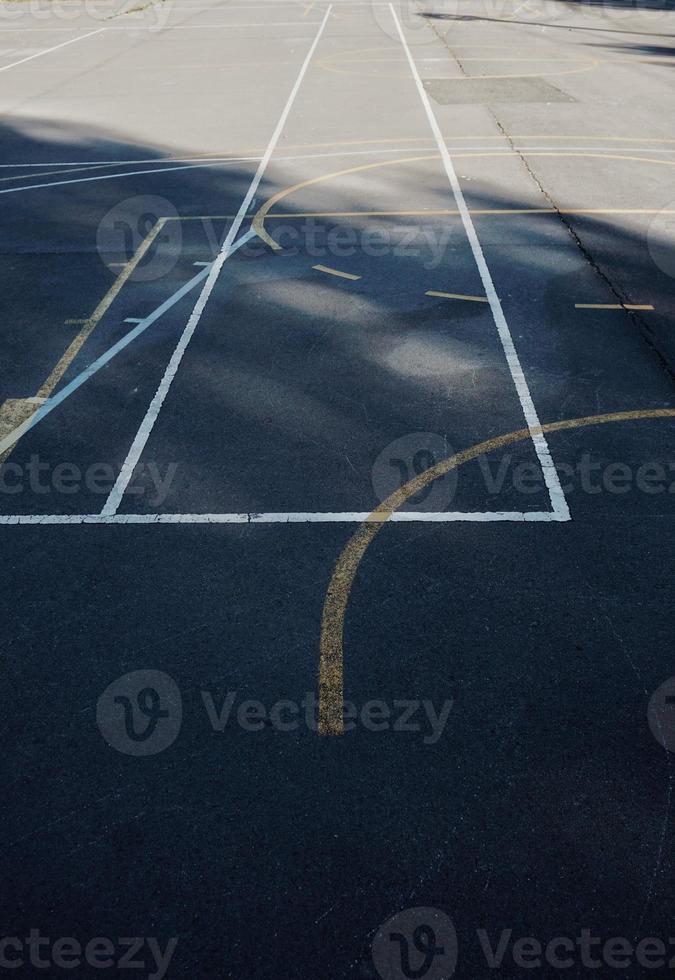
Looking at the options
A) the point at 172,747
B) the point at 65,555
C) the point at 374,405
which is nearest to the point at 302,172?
the point at 374,405

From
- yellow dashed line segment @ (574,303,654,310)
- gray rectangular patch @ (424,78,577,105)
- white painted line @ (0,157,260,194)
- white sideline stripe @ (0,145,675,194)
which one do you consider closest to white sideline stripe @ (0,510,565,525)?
yellow dashed line segment @ (574,303,654,310)

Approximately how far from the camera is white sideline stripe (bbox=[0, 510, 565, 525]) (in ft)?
23.8

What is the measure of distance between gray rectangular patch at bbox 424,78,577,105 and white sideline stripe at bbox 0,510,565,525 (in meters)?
17.7

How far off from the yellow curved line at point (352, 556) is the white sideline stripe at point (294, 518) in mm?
195

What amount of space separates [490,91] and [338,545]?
19.9 m

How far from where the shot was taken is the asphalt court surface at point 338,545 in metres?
4.59

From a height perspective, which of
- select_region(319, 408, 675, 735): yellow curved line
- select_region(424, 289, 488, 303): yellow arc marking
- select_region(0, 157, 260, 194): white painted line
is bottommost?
select_region(319, 408, 675, 735): yellow curved line

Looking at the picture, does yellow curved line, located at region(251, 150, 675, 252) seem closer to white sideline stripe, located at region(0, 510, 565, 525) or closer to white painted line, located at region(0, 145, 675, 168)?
white painted line, located at region(0, 145, 675, 168)

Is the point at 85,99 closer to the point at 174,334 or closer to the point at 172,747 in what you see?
the point at 174,334

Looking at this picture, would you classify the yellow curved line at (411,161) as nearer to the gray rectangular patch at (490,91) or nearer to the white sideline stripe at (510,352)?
the white sideline stripe at (510,352)

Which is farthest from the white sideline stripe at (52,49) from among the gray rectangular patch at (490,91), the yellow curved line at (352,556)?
the yellow curved line at (352,556)

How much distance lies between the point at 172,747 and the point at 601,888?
281 centimetres

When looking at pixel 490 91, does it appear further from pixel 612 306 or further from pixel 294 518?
pixel 294 518

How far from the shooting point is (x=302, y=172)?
16.5 m
